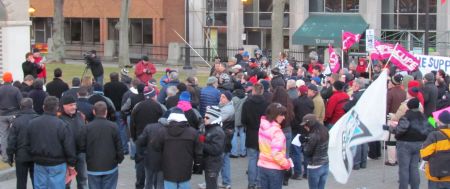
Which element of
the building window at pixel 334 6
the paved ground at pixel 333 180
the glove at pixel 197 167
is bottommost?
the paved ground at pixel 333 180

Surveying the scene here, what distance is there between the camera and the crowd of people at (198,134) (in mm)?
10742

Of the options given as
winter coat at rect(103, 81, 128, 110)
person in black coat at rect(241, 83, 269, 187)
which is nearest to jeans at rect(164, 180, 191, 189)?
person in black coat at rect(241, 83, 269, 187)

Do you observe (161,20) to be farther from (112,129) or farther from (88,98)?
(112,129)

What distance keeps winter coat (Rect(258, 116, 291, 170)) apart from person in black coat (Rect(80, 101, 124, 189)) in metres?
2.06

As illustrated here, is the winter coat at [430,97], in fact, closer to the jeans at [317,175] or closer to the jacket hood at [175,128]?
the jeans at [317,175]

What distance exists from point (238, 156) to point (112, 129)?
6154mm

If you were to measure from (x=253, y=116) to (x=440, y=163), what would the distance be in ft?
11.0

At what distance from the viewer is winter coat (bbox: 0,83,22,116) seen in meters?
15.2

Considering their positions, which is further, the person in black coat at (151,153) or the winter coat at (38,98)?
the winter coat at (38,98)

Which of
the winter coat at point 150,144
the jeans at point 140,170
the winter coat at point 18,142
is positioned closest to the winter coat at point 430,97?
the jeans at point 140,170

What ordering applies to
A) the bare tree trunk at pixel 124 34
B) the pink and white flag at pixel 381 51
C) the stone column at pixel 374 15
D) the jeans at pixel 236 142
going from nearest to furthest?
1. the jeans at pixel 236 142
2. the pink and white flag at pixel 381 51
3. the bare tree trunk at pixel 124 34
4. the stone column at pixel 374 15

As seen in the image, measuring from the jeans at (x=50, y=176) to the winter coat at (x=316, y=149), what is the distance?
3559 mm

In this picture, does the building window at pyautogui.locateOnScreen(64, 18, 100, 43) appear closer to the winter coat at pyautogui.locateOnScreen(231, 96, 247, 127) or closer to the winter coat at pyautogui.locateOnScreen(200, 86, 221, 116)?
the winter coat at pyautogui.locateOnScreen(200, 86, 221, 116)

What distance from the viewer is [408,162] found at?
1234 centimetres
